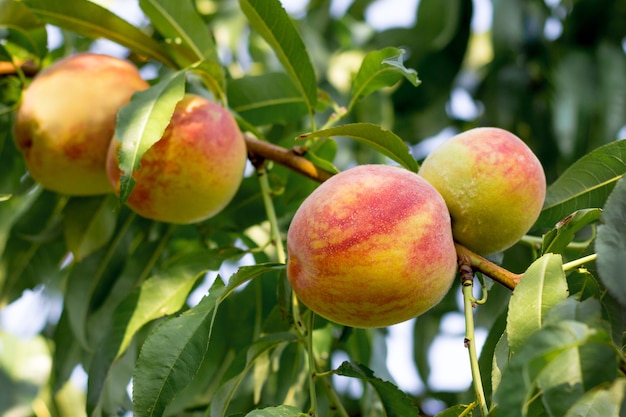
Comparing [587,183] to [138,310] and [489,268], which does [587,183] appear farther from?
[138,310]

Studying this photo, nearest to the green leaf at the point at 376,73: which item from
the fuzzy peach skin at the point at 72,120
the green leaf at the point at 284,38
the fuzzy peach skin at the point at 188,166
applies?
the green leaf at the point at 284,38

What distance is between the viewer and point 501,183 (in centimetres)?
115

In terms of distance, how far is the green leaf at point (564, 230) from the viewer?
1.08 metres

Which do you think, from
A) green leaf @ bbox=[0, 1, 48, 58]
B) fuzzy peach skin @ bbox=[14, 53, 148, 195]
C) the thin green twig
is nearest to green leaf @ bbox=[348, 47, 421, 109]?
the thin green twig

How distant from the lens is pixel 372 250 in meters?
1.02

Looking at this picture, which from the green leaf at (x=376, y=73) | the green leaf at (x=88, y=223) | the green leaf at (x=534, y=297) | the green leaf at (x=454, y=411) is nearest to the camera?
the green leaf at (x=534, y=297)

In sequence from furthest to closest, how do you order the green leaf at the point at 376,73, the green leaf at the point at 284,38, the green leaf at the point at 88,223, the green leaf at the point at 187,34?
the green leaf at the point at 88,223 < the green leaf at the point at 187,34 < the green leaf at the point at 284,38 < the green leaf at the point at 376,73

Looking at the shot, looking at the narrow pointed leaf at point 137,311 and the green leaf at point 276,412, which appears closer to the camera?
the green leaf at point 276,412

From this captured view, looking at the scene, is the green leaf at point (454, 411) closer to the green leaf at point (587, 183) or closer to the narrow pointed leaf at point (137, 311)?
the green leaf at point (587, 183)

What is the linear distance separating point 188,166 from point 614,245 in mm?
694

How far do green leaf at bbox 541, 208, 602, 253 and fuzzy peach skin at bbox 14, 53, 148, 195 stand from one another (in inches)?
32.3

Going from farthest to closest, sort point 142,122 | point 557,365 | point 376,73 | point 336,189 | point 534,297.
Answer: point 376,73 → point 142,122 → point 336,189 → point 534,297 → point 557,365

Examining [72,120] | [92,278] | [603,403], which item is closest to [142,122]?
[72,120]

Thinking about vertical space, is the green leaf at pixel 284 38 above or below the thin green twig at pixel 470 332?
above
